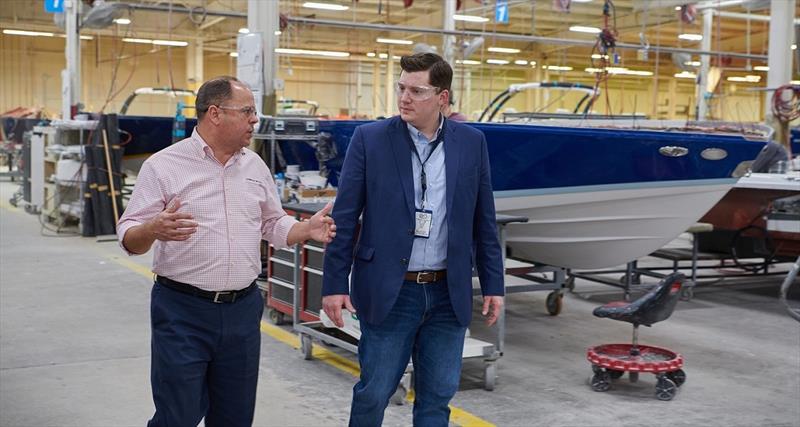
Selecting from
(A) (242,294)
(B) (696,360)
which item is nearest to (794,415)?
(B) (696,360)

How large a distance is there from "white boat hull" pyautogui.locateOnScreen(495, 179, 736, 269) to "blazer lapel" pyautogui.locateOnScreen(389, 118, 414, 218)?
9.56ft

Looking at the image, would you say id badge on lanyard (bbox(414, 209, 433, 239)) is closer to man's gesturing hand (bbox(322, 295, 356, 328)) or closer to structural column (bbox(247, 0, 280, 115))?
man's gesturing hand (bbox(322, 295, 356, 328))

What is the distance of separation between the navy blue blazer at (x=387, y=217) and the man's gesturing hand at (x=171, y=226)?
599 millimetres

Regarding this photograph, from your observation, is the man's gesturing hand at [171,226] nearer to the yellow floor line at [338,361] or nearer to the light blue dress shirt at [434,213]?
the light blue dress shirt at [434,213]

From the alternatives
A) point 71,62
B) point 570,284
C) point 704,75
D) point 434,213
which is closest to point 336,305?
point 434,213

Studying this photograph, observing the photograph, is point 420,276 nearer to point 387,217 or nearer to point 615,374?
point 387,217

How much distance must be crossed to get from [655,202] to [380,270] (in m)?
3.60

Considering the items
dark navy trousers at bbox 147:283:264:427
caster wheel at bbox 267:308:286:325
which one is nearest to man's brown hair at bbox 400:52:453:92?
dark navy trousers at bbox 147:283:264:427

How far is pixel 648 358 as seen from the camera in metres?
4.60

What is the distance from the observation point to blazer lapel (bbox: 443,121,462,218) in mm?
2803

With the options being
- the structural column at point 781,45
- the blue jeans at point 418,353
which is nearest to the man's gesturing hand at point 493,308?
the blue jeans at point 418,353

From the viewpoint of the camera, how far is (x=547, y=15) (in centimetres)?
2059

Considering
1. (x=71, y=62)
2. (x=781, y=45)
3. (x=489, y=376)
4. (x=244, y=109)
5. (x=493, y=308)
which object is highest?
(x=781, y=45)

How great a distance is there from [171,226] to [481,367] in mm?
2881
